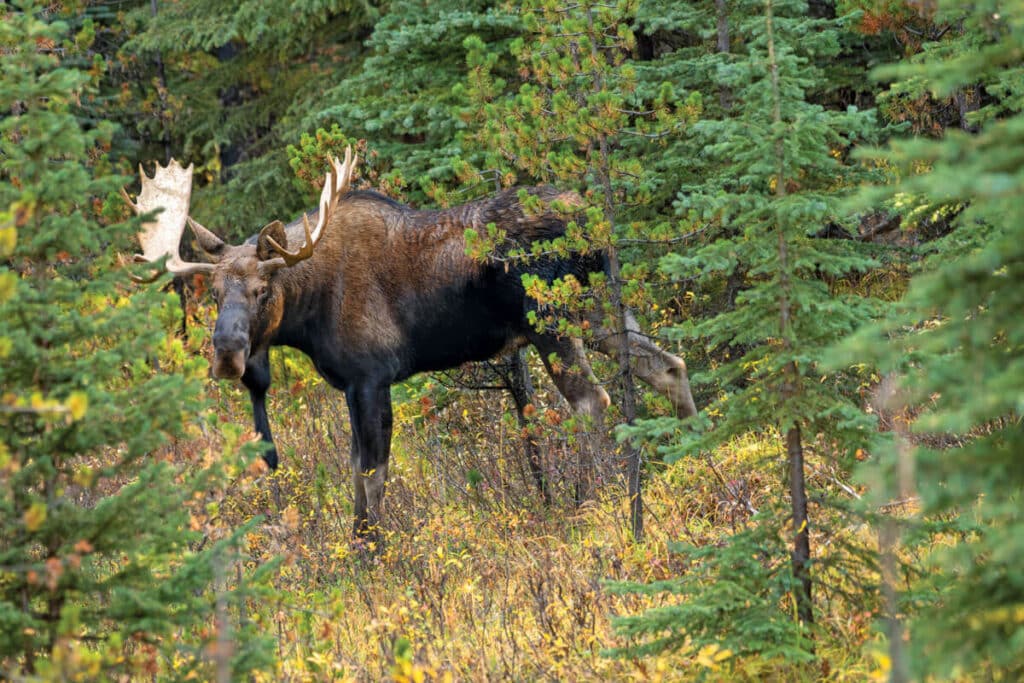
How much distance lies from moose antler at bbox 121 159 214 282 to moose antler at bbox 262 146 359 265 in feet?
1.85

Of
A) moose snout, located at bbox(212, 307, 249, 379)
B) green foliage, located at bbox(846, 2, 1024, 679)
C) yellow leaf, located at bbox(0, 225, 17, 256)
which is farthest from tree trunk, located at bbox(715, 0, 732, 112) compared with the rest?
yellow leaf, located at bbox(0, 225, 17, 256)

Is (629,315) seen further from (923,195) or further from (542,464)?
(923,195)

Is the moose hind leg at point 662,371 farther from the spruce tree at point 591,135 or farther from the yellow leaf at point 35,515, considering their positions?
the yellow leaf at point 35,515

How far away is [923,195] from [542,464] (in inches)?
129

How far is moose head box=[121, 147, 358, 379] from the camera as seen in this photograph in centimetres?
762

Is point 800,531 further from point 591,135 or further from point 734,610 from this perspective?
point 591,135

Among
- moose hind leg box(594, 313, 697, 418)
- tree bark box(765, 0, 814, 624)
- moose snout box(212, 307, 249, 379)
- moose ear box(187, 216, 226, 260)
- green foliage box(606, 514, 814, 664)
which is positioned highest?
tree bark box(765, 0, 814, 624)

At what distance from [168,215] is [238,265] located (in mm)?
784

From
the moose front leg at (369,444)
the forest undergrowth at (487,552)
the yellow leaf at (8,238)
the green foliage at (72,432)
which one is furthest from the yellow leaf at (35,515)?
the moose front leg at (369,444)

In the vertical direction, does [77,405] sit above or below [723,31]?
above

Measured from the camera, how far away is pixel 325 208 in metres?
8.23

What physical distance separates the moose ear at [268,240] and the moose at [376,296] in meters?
0.01

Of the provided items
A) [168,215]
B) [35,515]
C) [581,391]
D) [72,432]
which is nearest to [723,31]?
[581,391]

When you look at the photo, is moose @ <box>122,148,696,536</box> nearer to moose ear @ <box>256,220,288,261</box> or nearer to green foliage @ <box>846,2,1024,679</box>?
moose ear @ <box>256,220,288,261</box>
